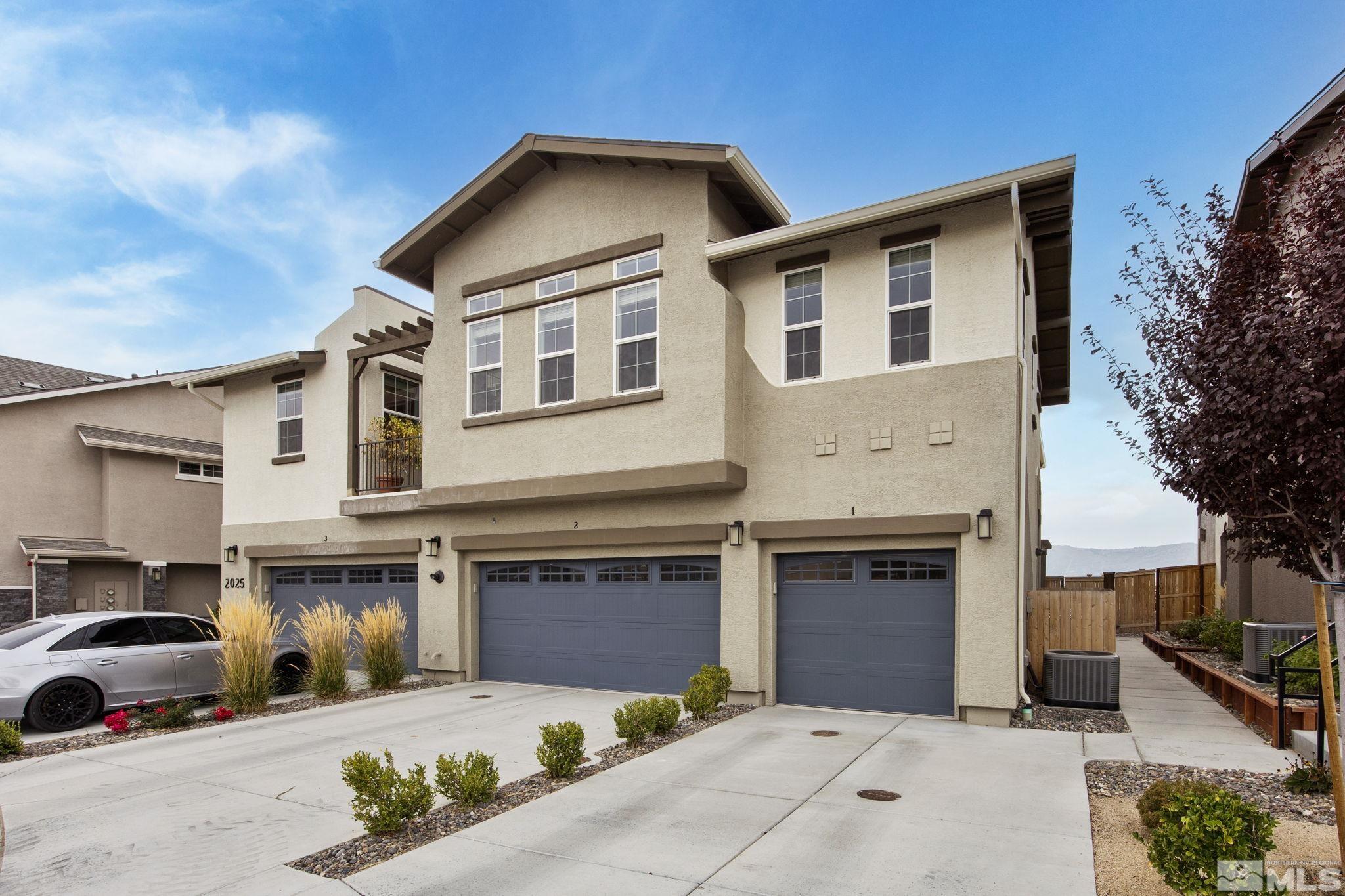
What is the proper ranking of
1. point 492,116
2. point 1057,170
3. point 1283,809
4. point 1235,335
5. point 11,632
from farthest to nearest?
point 492,116 → point 11,632 → point 1057,170 → point 1283,809 → point 1235,335

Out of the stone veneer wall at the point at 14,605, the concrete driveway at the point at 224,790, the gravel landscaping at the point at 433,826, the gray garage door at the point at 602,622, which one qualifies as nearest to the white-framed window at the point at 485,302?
the gray garage door at the point at 602,622

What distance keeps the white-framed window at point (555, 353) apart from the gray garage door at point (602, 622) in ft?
8.99

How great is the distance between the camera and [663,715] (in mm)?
8633

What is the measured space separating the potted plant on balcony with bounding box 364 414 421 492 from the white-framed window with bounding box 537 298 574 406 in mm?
4404

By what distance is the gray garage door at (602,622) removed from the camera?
11.5 meters

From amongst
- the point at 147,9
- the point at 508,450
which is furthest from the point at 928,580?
the point at 147,9

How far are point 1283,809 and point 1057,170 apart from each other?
6555mm

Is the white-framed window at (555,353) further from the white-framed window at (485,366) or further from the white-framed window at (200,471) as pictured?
the white-framed window at (200,471)

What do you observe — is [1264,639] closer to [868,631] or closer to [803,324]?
[868,631]

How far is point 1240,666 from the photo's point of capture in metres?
11.4

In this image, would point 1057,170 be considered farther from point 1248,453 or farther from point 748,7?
point 748,7

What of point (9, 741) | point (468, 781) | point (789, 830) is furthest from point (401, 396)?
point (789, 830)

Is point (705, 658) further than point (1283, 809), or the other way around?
point (705, 658)

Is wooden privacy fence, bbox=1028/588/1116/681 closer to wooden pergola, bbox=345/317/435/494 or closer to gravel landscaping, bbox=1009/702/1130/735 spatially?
gravel landscaping, bbox=1009/702/1130/735
